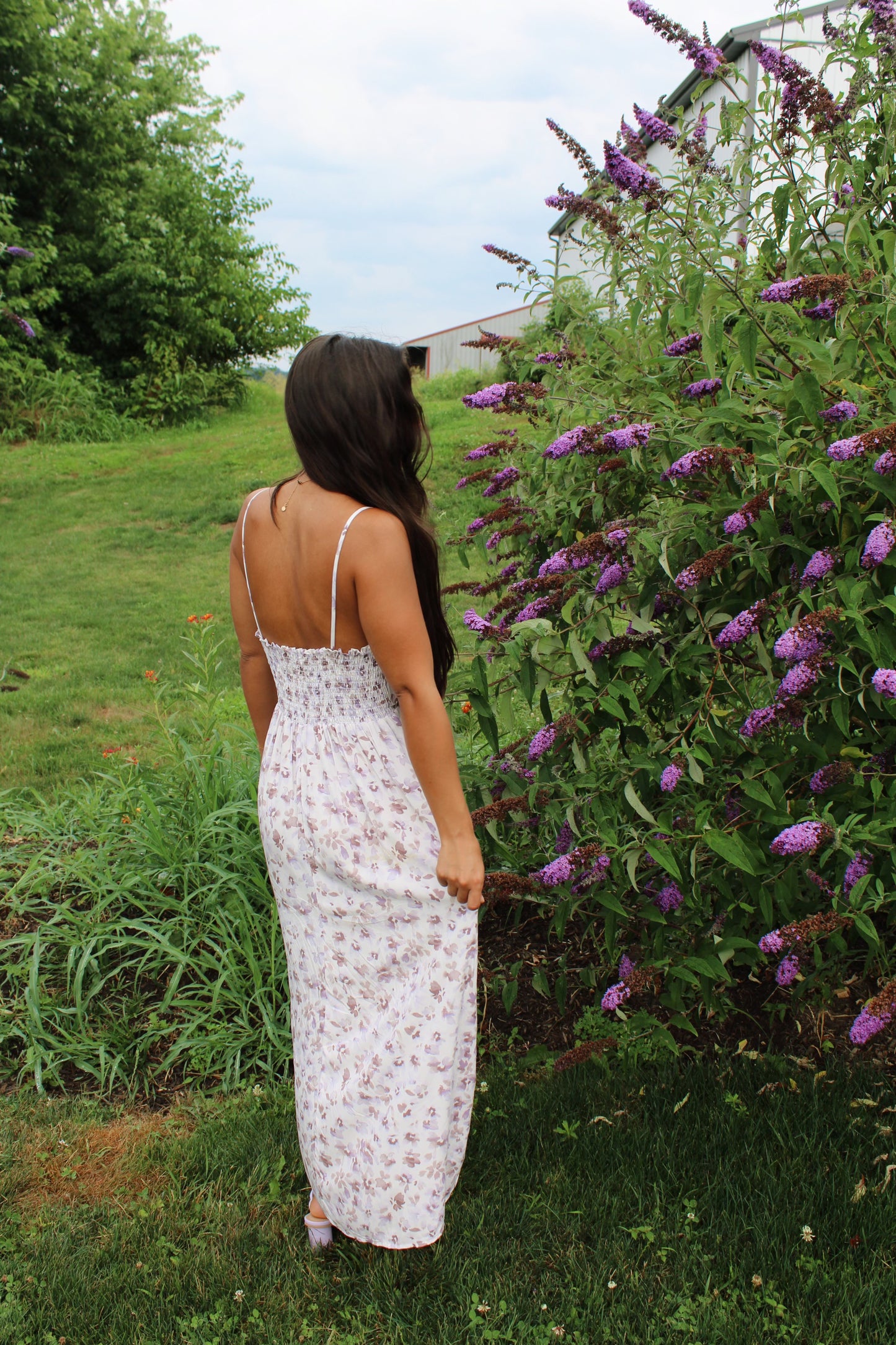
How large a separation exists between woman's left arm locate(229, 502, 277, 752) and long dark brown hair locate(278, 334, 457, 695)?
0.24 metres

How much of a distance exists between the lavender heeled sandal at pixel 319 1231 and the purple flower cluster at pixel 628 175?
2.27m

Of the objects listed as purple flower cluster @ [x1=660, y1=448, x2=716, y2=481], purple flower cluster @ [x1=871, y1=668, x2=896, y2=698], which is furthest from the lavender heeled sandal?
purple flower cluster @ [x1=660, y1=448, x2=716, y2=481]

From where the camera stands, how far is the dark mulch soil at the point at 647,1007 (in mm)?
2633

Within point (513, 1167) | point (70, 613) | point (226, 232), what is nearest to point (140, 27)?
point (226, 232)

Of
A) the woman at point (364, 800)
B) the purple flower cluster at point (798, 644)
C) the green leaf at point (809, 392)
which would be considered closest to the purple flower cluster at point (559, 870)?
→ the woman at point (364, 800)

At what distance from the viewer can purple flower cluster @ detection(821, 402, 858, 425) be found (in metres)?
1.82

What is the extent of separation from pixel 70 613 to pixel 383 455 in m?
6.51

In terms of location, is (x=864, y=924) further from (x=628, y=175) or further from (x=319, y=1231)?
(x=628, y=175)

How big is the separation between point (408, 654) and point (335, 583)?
0.19 meters

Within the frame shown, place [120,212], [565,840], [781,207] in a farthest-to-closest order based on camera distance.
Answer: [120,212] < [565,840] < [781,207]

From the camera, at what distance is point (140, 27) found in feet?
56.3

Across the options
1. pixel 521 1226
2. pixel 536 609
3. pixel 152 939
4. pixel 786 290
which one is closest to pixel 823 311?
pixel 786 290

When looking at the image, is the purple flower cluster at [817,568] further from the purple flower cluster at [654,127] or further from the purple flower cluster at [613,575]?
the purple flower cluster at [654,127]

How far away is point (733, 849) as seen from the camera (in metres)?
1.94
